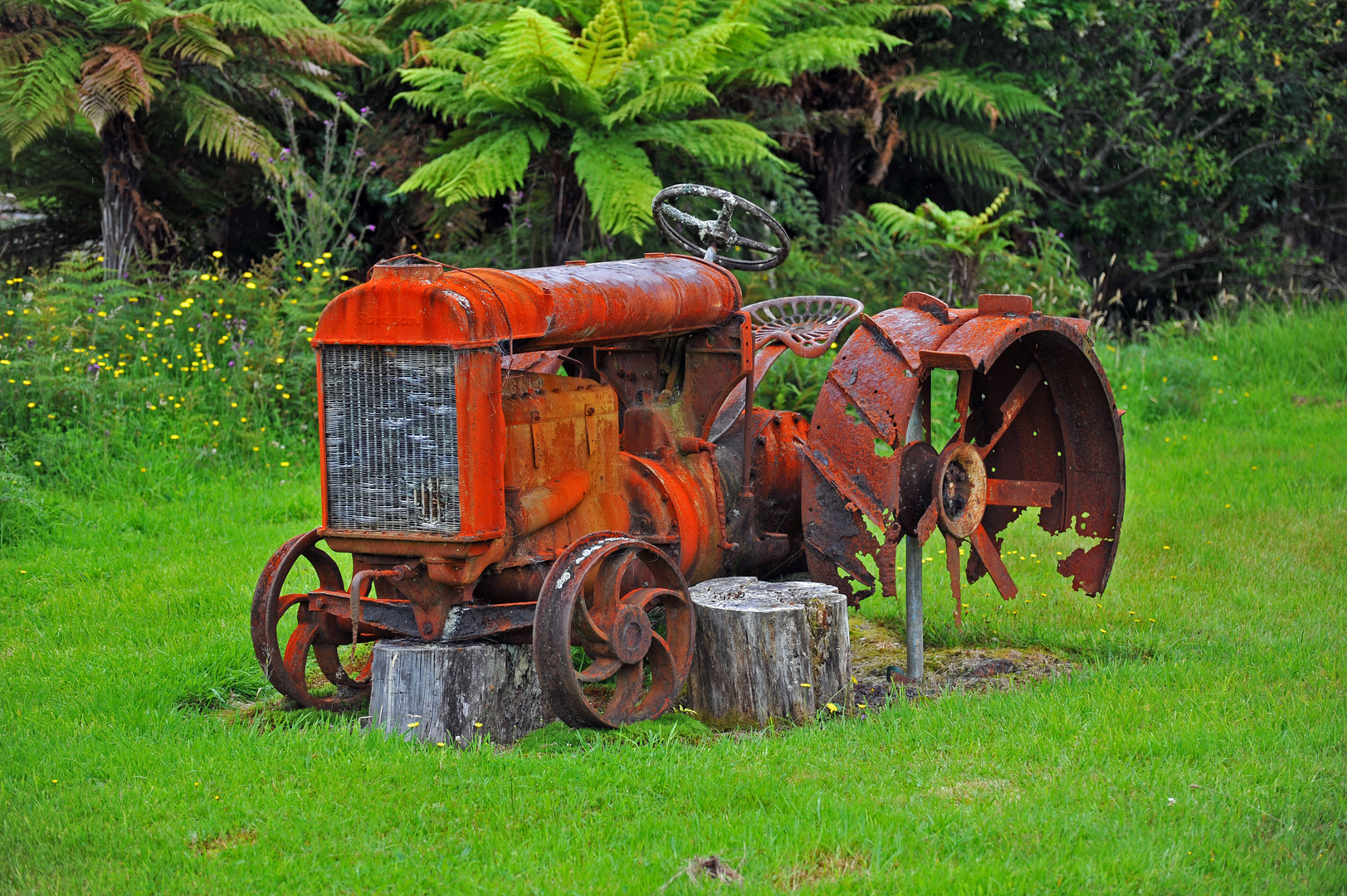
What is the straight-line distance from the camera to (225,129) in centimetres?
807

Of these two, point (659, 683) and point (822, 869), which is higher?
point (659, 683)

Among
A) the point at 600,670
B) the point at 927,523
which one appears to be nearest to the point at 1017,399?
the point at 927,523

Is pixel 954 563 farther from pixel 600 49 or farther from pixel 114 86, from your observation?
pixel 114 86

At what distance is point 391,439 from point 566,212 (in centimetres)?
529

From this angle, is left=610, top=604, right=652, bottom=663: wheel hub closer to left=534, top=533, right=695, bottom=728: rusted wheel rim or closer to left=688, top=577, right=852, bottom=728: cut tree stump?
left=534, top=533, right=695, bottom=728: rusted wheel rim

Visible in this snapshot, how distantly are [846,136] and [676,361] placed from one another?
6.25 meters

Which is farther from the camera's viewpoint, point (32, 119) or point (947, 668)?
point (32, 119)

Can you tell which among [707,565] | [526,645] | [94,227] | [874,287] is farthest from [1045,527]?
[94,227]

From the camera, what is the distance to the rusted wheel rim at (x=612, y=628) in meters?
3.85

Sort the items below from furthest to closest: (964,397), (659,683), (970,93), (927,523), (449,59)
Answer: (970,93)
(449,59)
(964,397)
(927,523)
(659,683)

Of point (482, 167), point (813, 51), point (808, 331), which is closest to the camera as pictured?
point (808, 331)

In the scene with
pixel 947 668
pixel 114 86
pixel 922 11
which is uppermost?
pixel 922 11

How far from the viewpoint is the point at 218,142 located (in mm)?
8062

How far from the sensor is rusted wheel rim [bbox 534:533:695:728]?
385cm
